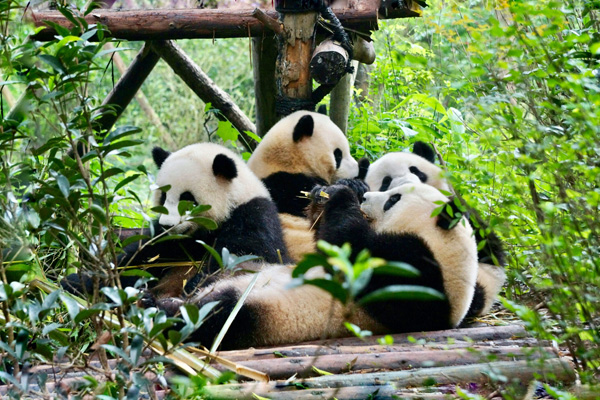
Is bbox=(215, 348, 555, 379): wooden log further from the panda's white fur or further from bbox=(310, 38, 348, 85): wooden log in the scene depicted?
bbox=(310, 38, 348, 85): wooden log

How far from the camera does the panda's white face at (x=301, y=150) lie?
15.2ft

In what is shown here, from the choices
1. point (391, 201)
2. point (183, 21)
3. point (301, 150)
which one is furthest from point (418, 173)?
point (183, 21)

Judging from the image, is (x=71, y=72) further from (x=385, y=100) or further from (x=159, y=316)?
(x=385, y=100)

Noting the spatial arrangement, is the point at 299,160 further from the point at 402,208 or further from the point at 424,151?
the point at 402,208

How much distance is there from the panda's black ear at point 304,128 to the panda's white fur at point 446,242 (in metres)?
1.17

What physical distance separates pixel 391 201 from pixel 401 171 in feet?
2.83

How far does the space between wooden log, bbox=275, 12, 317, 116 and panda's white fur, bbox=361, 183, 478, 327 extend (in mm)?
1495

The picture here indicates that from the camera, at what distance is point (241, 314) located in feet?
9.95

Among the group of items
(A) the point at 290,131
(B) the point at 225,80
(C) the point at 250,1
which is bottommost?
(B) the point at 225,80

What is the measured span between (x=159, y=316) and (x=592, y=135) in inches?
50.8

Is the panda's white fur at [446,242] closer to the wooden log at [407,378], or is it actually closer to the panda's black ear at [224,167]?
the wooden log at [407,378]

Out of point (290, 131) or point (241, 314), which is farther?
point (290, 131)

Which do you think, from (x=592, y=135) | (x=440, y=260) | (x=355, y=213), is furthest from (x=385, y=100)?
(x=592, y=135)

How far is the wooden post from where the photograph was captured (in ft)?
14.9
